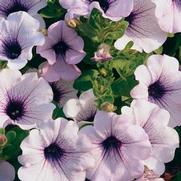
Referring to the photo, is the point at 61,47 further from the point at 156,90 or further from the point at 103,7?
the point at 156,90

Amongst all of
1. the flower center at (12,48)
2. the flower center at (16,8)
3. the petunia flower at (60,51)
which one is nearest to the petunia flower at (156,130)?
the petunia flower at (60,51)

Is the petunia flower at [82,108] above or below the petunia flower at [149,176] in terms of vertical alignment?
above

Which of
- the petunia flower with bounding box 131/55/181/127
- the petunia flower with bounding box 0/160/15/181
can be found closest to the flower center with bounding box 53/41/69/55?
the petunia flower with bounding box 131/55/181/127

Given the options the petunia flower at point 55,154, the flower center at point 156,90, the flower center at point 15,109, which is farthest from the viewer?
the flower center at point 156,90

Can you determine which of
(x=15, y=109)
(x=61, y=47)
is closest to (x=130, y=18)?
(x=61, y=47)

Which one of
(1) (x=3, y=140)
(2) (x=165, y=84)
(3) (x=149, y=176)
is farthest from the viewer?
(2) (x=165, y=84)

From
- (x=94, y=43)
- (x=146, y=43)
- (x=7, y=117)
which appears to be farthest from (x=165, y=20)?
(x=7, y=117)

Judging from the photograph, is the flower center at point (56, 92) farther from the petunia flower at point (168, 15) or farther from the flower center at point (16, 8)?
the petunia flower at point (168, 15)

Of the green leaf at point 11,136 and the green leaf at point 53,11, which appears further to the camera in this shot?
the green leaf at point 53,11
